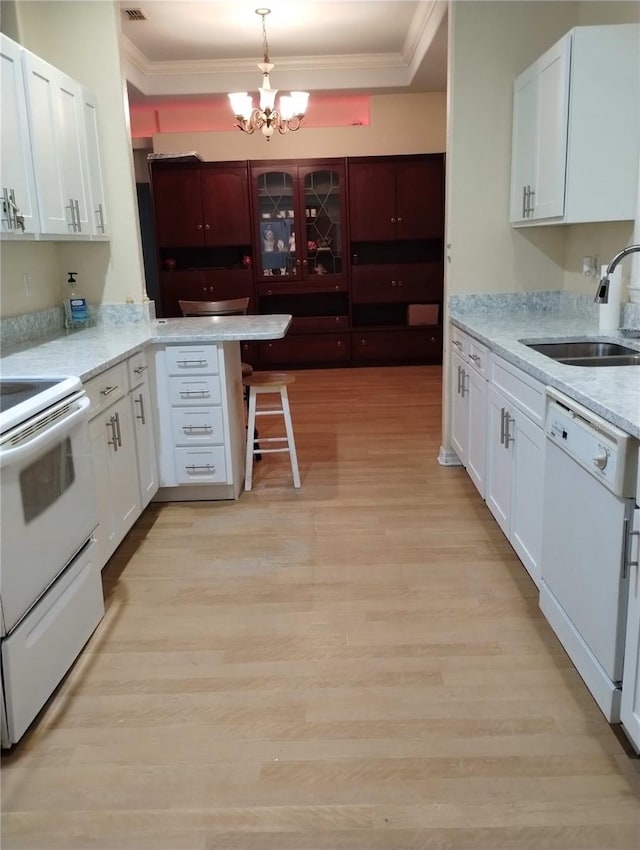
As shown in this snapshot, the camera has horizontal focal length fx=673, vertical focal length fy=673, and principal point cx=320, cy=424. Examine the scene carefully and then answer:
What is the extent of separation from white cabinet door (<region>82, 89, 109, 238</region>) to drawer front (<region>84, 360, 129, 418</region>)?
41.5 inches

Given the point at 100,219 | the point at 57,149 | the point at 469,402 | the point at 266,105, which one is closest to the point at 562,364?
the point at 469,402

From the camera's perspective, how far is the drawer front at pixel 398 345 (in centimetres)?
720

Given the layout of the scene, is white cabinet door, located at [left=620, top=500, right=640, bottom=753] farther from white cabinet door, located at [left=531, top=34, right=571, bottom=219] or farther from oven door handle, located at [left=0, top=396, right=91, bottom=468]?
white cabinet door, located at [left=531, top=34, right=571, bottom=219]

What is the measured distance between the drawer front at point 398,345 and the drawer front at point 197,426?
396 centimetres

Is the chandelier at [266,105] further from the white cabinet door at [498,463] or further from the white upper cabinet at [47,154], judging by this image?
the white cabinet door at [498,463]

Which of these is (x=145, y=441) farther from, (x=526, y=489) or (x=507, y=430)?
(x=526, y=489)

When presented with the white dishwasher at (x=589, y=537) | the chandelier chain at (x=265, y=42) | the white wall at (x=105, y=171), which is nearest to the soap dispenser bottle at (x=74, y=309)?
the white wall at (x=105, y=171)

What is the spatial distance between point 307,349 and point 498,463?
14.9ft

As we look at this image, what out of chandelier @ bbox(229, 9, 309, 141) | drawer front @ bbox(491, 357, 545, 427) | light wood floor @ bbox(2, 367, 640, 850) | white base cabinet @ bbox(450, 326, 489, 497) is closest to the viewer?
light wood floor @ bbox(2, 367, 640, 850)

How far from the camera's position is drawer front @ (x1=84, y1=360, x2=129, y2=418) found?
258 centimetres

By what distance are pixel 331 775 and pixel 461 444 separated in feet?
7.60

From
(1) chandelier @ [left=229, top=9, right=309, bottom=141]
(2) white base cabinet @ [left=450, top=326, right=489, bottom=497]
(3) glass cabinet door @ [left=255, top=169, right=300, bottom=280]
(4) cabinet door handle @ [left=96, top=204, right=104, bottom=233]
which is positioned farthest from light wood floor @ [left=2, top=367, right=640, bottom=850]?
(3) glass cabinet door @ [left=255, top=169, right=300, bottom=280]

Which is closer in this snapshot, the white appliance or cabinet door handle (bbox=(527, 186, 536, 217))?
the white appliance

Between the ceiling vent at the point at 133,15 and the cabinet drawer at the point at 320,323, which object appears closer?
the ceiling vent at the point at 133,15
